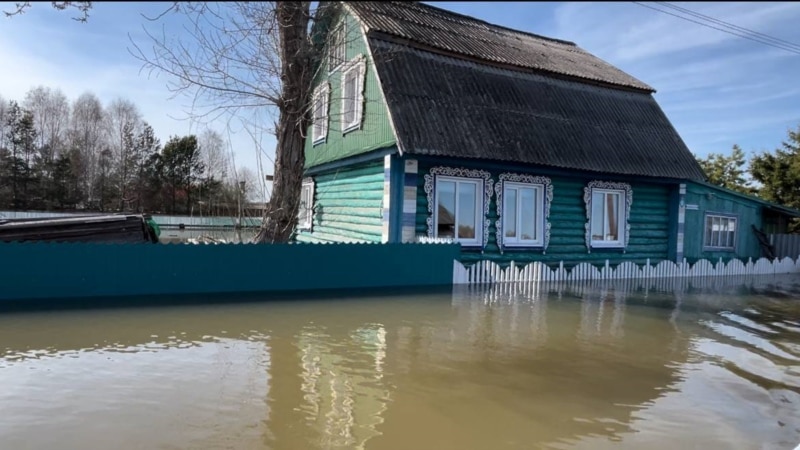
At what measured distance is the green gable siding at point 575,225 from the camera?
13.6 m

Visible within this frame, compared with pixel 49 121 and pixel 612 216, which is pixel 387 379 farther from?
pixel 49 121

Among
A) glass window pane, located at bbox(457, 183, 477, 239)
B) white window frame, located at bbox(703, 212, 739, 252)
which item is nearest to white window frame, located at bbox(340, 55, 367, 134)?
glass window pane, located at bbox(457, 183, 477, 239)

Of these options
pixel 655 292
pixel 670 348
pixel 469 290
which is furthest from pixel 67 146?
pixel 670 348

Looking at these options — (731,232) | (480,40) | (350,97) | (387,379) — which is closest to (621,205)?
(731,232)

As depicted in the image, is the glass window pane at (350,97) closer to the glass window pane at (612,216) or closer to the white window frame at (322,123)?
the white window frame at (322,123)

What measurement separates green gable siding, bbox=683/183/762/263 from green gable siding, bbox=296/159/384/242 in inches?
402

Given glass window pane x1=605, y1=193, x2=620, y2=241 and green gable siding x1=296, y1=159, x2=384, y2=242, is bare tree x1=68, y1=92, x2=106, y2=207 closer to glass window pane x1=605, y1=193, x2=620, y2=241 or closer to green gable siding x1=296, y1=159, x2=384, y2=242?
green gable siding x1=296, y1=159, x2=384, y2=242

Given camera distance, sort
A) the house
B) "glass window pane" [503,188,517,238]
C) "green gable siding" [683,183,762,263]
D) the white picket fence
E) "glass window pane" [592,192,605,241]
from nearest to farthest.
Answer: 1. the white picket fence
2. the house
3. "glass window pane" [503,188,517,238]
4. "glass window pane" [592,192,605,241]
5. "green gable siding" [683,183,762,263]

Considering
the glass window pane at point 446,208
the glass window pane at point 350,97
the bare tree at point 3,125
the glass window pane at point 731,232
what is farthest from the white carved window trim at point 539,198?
the bare tree at point 3,125

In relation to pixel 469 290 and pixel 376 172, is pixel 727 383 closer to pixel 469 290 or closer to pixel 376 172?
pixel 469 290

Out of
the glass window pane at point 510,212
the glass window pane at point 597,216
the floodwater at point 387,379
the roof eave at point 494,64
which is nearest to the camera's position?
the floodwater at point 387,379

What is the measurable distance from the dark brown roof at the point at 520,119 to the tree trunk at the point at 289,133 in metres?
2.15

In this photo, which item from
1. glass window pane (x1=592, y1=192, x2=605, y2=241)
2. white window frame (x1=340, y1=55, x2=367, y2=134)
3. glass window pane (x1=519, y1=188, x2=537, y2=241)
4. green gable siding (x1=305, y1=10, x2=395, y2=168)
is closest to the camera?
green gable siding (x1=305, y1=10, x2=395, y2=168)

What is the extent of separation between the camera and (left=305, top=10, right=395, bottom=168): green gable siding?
13289 mm
